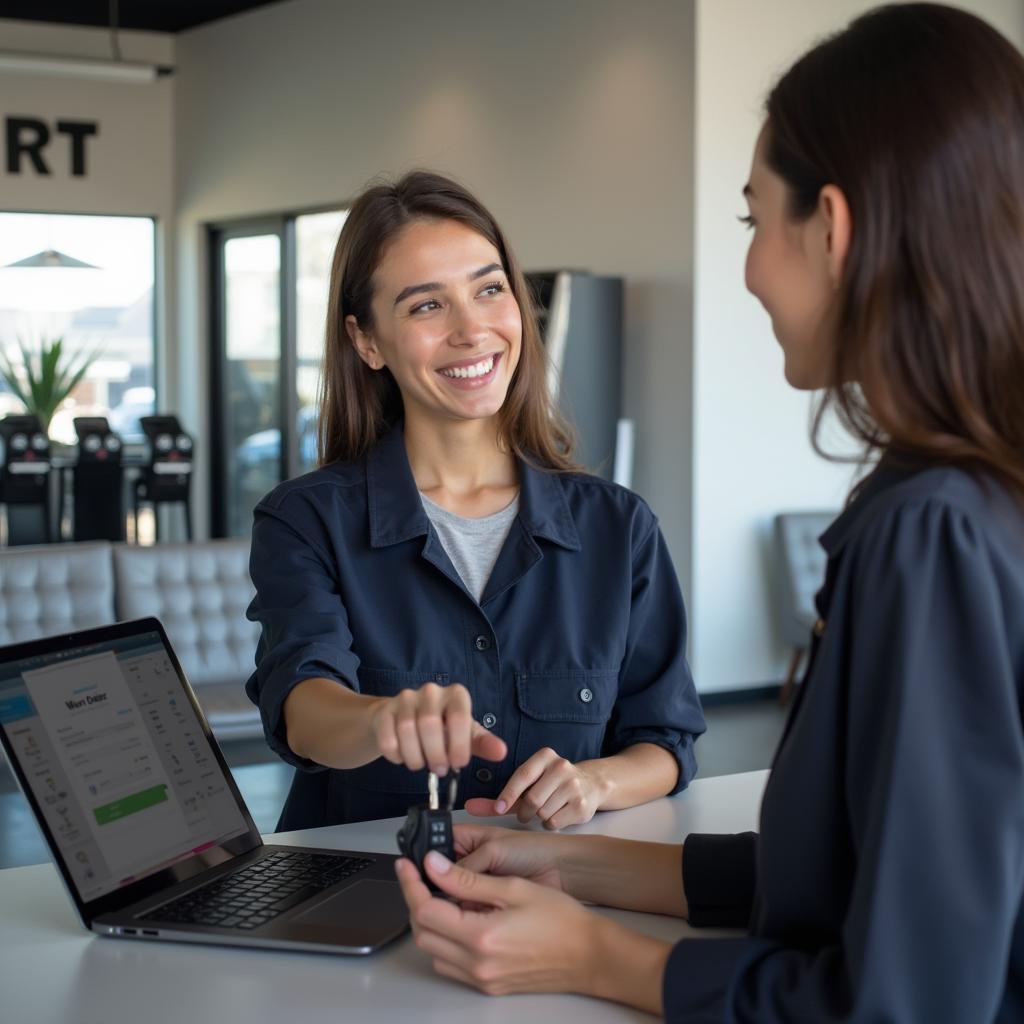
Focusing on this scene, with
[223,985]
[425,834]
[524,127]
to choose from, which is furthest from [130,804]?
[524,127]

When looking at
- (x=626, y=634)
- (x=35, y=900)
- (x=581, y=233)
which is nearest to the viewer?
(x=35, y=900)

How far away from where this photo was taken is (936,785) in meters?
0.92

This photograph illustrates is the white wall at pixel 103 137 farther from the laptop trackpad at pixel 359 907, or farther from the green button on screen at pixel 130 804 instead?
the laptop trackpad at pixel 359 907

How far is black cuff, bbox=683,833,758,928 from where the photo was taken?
1.38 metres

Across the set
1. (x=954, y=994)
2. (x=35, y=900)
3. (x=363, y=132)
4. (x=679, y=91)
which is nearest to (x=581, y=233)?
(x=679, y=91)

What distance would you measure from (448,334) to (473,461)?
0.67 ft

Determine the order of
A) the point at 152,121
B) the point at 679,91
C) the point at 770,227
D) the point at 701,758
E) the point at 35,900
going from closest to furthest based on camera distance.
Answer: the point at 770,227 → the point at 35,900 → the point at 701,758 → the point at 679,91 → the point at 152,121

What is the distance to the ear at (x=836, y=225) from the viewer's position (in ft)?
3.26

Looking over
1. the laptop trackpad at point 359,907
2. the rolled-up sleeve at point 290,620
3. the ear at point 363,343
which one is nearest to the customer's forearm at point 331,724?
the rolled-up sleeve at point 290,620

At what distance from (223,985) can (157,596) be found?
12.4 ft

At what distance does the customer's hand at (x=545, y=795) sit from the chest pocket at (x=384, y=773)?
0.62 ft

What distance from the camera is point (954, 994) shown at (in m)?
0.93

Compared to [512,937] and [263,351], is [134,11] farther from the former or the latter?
[512,937]

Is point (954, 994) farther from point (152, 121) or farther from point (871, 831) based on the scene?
point (152, 121)
